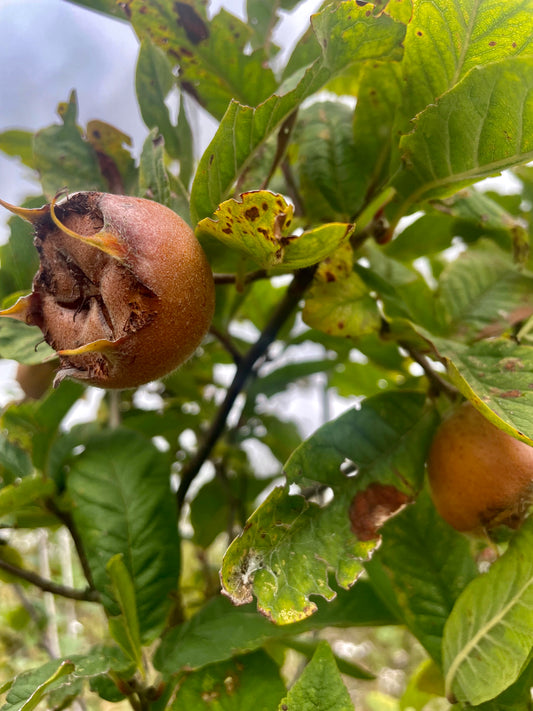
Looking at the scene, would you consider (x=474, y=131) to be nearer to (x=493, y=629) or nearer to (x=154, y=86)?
(x=154, y=86)

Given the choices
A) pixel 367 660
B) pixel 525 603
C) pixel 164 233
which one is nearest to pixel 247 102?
pixel 164 233

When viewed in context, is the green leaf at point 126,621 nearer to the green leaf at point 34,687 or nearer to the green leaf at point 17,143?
the green leaf at point 34,687

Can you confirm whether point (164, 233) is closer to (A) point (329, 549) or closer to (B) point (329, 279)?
(B) point (329, 279)

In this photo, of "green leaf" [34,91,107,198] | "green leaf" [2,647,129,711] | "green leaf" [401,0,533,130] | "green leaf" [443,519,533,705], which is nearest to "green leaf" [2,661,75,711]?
"green leaf" [2,647,129,711]

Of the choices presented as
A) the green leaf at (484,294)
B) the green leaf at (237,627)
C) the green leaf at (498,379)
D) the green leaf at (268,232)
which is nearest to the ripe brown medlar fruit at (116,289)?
the green leaf at (268,232)

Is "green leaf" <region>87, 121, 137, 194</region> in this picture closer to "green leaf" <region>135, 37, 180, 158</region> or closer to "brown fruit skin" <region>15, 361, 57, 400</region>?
"green leaf" <region>135, 37, 180, 158</region>

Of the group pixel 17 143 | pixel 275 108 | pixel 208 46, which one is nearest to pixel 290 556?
pixel 275 108
